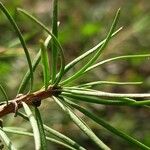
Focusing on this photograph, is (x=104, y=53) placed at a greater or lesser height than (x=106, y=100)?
lesser

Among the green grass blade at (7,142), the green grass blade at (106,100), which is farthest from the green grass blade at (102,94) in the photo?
the green grass blade at (7,142)

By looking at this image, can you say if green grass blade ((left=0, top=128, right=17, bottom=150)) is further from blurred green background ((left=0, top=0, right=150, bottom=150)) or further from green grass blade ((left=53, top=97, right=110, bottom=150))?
blurred green background ((left=0, top=0, right=150, bottom=150))

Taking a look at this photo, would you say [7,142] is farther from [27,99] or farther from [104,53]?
[104,53]

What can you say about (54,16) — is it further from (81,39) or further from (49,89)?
(81,39)

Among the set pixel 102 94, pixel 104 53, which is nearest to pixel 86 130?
pixel 102 94

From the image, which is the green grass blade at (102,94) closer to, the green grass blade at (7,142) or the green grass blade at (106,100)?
the green grass blade at (106,100)

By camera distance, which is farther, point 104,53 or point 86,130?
point 104,53
